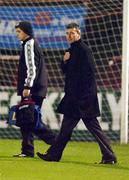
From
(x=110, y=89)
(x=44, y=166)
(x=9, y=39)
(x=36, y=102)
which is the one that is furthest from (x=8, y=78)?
(x=44, y=166)

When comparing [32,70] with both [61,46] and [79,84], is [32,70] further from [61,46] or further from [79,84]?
[61,46]

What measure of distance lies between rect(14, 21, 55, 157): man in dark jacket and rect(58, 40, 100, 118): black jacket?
0.54 metres

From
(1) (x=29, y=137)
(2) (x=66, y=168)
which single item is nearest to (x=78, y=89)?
(2) (x=66, y=168)

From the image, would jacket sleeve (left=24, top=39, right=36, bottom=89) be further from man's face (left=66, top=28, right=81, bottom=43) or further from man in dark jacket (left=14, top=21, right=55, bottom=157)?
man's face (left=66, top=28, right=81, bottom=43)

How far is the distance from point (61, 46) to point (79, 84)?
665 centimetres

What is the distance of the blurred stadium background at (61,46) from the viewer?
41.6 feet

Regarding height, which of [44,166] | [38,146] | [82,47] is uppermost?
[82,47]

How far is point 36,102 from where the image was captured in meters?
8.98

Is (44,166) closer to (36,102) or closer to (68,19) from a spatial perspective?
(36,102)

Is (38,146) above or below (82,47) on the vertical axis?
below

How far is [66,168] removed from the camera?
25.6 feet

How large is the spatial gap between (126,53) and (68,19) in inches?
113

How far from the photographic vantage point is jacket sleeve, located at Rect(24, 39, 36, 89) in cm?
866

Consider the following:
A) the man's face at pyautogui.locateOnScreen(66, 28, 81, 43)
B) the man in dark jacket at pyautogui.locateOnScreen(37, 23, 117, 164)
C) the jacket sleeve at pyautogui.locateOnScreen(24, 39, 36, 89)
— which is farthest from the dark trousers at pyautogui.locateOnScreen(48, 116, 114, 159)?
the man's face at pyautogui.locateOnScreen(66, 28, 81, 43)
